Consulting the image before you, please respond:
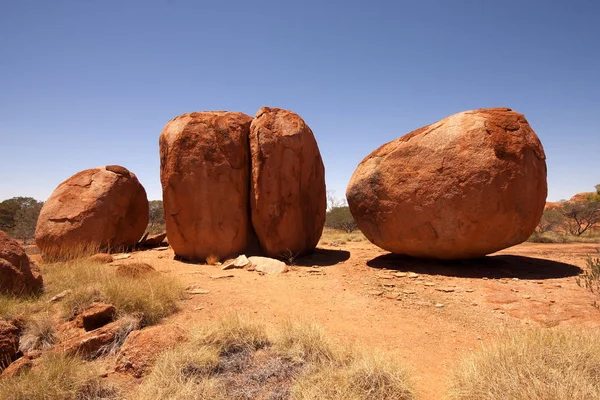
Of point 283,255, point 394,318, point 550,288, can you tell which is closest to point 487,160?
point 550,288

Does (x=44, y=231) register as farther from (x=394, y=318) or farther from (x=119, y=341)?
(x=394, y=318)

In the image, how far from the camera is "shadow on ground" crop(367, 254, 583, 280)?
6250 millimetres

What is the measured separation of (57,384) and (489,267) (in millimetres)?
6629

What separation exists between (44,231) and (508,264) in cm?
1035

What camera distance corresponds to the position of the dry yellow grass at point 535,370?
232cm

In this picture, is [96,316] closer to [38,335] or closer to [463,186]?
[38,335]

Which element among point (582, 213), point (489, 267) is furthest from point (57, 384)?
point (582, 213)

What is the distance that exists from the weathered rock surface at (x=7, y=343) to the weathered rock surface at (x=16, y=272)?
1.44m

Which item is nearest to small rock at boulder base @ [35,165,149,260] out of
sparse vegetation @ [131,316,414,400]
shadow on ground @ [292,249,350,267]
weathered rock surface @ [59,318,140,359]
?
shadow on ground @ [292,249,350,267]

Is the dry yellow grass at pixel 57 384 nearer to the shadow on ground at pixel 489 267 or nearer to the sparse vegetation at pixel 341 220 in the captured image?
the shadow on ground at pixel 489 267

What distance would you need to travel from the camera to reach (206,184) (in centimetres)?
778

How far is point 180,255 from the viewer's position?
27.4 ft

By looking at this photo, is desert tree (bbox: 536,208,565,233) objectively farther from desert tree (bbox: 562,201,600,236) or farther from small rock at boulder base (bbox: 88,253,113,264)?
small rock at boulder base (bbox: 88,253,113,264)

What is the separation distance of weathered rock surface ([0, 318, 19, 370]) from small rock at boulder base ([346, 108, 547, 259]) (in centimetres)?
553
